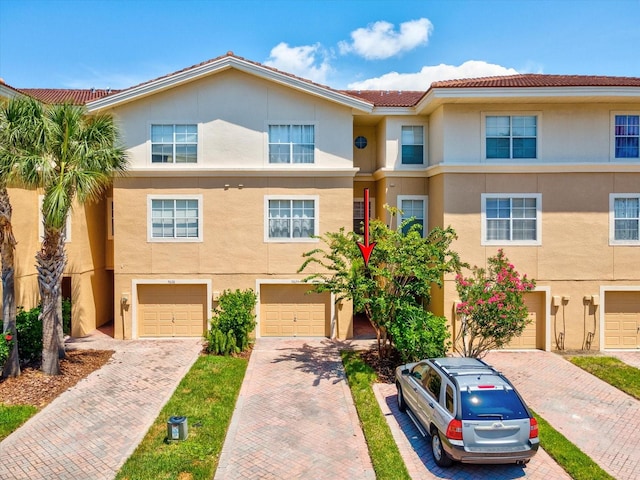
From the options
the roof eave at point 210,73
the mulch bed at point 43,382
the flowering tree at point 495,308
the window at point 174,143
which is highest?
the roof eave at point 210,73

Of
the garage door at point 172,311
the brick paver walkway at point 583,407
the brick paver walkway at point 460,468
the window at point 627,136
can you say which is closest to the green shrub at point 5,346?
the garage door at point 172,311

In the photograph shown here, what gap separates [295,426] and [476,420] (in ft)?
13.5

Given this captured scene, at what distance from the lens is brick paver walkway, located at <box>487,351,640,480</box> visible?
27.7 ft

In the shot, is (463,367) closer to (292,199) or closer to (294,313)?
(294,313)

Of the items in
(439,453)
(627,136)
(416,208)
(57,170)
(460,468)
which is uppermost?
(627,136)

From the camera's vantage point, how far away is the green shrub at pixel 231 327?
13883 mm

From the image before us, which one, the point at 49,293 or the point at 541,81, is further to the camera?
the point at 541,81

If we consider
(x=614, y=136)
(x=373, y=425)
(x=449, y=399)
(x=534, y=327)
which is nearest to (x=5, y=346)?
(x=373, y=425)

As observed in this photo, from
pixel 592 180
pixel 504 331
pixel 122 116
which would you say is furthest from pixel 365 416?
pixel 122 116

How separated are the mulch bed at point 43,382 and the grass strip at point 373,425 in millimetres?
7911

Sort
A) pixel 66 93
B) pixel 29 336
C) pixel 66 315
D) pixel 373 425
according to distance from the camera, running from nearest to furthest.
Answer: pixel 373 425
pixel 29 336
pixel 66 315
pixel 66 93

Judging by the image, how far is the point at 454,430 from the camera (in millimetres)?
7332

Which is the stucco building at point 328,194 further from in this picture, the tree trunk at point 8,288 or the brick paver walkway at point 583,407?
the tree trunk at point 8,288

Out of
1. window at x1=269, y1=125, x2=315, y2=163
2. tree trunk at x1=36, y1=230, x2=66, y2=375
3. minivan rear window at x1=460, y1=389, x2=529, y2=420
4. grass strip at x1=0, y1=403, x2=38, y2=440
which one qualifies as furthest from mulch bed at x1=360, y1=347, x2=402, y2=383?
tree trunk at x1=36, y1=230, x2=66, y2=375
